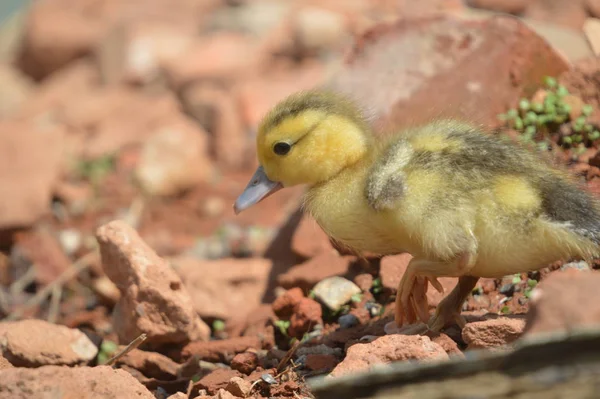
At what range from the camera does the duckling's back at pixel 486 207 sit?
10.7 feet

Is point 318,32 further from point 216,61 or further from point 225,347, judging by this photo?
point 225,347

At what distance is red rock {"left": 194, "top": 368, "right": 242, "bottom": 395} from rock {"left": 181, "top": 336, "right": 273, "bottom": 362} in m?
0.39

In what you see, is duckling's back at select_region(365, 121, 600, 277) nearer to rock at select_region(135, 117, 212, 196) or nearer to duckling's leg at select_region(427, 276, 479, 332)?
duckling's leg at select_region(427, 276, 479, 332)

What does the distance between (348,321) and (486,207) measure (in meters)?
1.08

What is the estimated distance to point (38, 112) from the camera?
9.92m

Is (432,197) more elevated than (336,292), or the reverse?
(432,197)

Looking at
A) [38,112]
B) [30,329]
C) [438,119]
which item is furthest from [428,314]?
[38,112]

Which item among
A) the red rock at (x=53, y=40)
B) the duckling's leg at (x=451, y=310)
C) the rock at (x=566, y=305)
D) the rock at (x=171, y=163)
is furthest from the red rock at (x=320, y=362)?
the red rock at (x=53, y=40)

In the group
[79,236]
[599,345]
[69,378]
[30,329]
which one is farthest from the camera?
[79,236]

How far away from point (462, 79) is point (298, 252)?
4.13 ft

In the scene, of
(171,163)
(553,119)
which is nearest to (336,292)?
(553,119)

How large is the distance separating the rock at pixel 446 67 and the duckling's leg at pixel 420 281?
4.58 feet

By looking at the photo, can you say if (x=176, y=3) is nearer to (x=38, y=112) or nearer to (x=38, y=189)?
(x=38, y=112)

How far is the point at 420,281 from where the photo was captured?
3615mm
